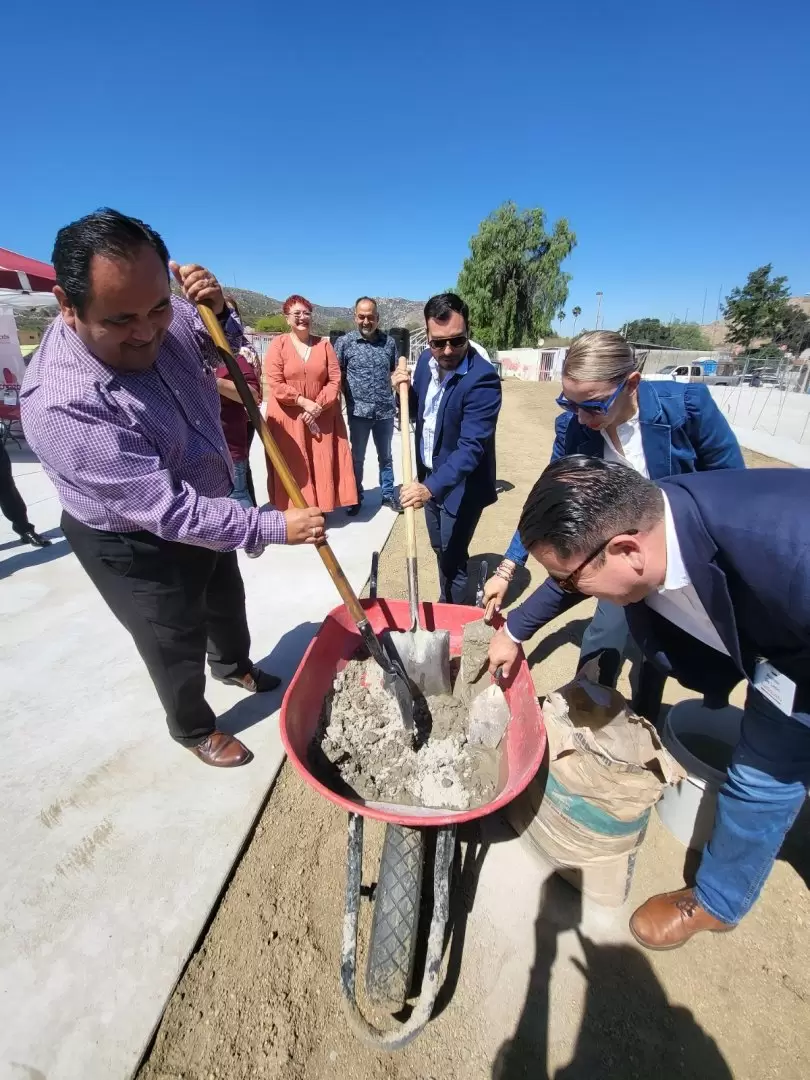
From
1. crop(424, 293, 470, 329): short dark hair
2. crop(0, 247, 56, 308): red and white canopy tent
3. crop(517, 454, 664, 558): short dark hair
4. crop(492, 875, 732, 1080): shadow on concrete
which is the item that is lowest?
crop(492, 875, 732, 1080): shadow on concrete

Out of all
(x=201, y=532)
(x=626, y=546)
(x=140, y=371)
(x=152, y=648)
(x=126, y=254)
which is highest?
(x=126, y=254)

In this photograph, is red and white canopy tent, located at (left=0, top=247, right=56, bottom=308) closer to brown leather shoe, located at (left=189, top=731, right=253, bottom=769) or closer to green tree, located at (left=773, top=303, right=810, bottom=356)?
brown leather shoe, located at (left=189, top=731, right=253, bottom=769)

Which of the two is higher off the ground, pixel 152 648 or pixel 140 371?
pixel 140 371

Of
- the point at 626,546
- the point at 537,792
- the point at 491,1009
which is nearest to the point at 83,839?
the point at 491,1009

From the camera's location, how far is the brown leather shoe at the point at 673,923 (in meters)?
1.51

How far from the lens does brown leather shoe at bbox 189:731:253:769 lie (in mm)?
2023

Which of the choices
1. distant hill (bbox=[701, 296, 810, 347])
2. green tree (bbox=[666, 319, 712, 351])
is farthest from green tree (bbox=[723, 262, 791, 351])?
distant hill (bbox=[701, 296, 810, 347])

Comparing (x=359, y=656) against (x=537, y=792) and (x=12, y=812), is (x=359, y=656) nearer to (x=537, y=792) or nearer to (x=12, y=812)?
(x=537, y=792)

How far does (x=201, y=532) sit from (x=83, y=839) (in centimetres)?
127

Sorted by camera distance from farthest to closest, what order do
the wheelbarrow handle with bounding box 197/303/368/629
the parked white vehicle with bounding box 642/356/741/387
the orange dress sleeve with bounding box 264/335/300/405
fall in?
1. the parked white vehicle with bounding box 642/356/741/387
2. the orange dress sleeve with bounding box 264/335/300/405
3. the wheelbarrow handle with bounding box 197/303/368/629

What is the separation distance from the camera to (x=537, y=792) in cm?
174

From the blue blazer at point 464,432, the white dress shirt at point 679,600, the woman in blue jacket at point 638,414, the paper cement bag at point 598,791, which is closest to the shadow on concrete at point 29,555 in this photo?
the blue blazer at point 464,432

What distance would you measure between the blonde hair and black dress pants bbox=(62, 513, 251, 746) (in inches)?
57.9

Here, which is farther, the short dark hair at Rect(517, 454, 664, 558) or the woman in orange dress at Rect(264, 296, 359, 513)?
the woman in orange dress at Rect(264, 296, 359, 513)
